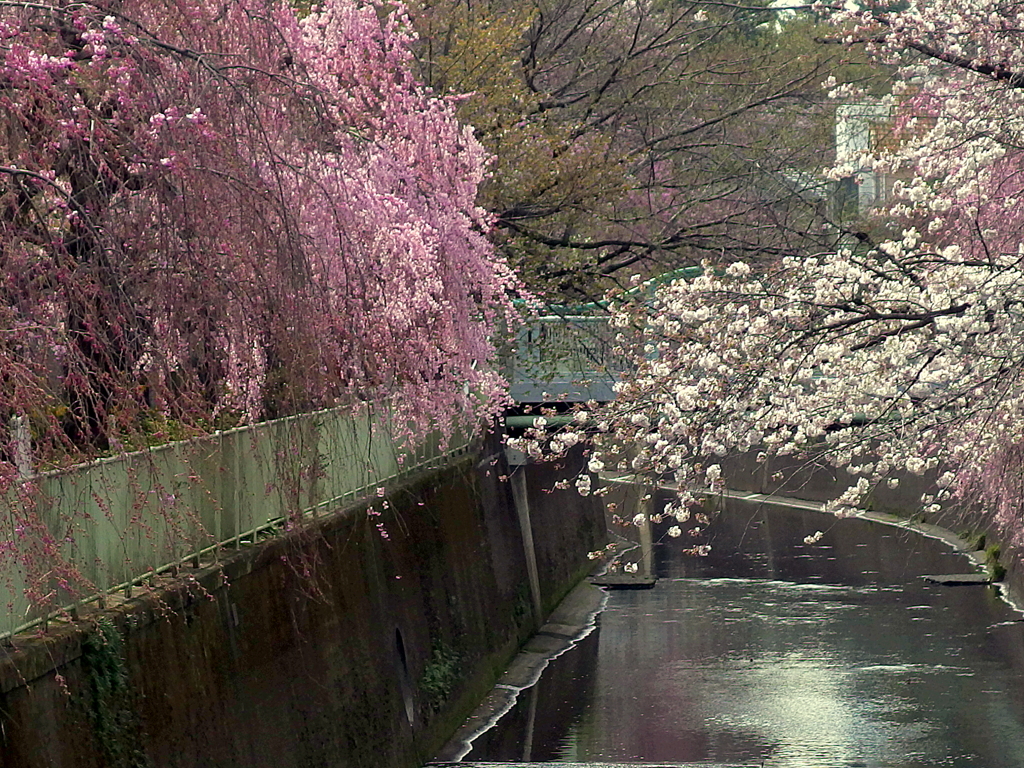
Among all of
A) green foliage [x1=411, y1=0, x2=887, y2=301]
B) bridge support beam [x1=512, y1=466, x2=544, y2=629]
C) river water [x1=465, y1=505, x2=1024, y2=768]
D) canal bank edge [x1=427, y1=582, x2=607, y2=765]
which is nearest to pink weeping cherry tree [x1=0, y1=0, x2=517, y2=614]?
river water [x1=465, y1=505, x2=1024, y2=768]

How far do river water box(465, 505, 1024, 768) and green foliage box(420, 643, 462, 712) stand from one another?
0.78 m

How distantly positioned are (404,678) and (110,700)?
8912 mm

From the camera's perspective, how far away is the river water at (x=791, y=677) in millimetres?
20344

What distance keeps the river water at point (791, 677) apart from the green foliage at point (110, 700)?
6439 mm

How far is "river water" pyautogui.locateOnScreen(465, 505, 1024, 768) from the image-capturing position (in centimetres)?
2034

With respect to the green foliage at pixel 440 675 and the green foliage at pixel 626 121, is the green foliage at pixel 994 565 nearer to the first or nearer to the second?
the green foliage at pixel 626 121

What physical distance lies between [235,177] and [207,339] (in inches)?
39.4

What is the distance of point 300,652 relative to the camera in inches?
582

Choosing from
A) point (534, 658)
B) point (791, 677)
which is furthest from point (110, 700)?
point (534, 658)

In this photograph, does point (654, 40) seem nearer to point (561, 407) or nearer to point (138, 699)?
point (561, 407)

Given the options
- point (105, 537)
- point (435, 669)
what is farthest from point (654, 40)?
point (105, 537)

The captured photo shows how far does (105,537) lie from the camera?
1073 centimetres

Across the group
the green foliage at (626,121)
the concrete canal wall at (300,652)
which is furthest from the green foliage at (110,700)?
the green foliage at (626,121)

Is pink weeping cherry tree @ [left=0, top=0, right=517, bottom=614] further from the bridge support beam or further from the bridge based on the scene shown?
the bridge support beam
